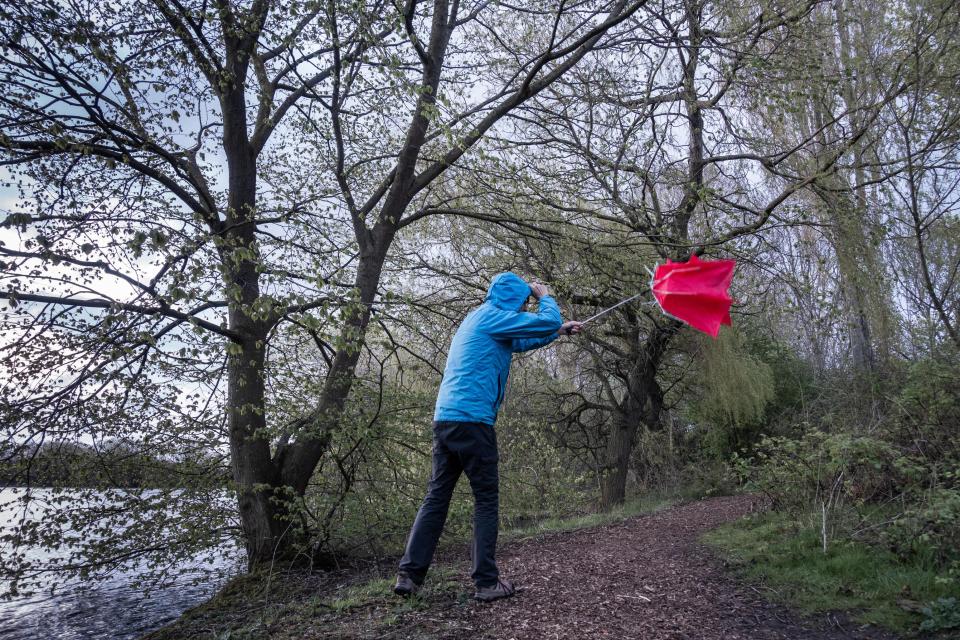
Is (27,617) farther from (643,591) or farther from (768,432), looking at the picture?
(768,432)

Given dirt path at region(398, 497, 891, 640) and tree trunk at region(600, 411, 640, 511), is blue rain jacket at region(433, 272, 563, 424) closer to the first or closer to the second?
dirt path at region(398, 497, 891, 640)

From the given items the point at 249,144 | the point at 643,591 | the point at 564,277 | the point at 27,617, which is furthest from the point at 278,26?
the point at 27,617

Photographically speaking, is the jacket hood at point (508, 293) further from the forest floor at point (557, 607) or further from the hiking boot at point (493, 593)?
the forest floor at point (557, 607)

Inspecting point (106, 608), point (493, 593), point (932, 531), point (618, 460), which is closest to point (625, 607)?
point (493, 593)

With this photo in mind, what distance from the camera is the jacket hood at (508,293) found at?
441 centimetres

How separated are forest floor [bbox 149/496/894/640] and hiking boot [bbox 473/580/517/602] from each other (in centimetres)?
4

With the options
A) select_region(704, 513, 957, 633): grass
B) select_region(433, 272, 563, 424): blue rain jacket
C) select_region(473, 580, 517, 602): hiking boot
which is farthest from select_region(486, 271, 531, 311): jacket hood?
select_region(704, 513, 957, 633): grass

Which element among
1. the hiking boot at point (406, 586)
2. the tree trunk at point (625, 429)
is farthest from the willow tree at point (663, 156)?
the hiking boot at point (406, 586)

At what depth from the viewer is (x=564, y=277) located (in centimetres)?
870

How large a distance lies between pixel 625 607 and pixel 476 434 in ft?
4.65

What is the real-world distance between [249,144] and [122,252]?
10.7 feet

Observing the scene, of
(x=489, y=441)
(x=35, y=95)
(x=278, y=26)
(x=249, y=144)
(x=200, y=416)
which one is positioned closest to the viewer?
(x=489, y=441)

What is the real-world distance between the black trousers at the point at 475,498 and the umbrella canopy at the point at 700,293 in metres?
1.93

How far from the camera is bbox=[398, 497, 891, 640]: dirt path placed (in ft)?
11.7
